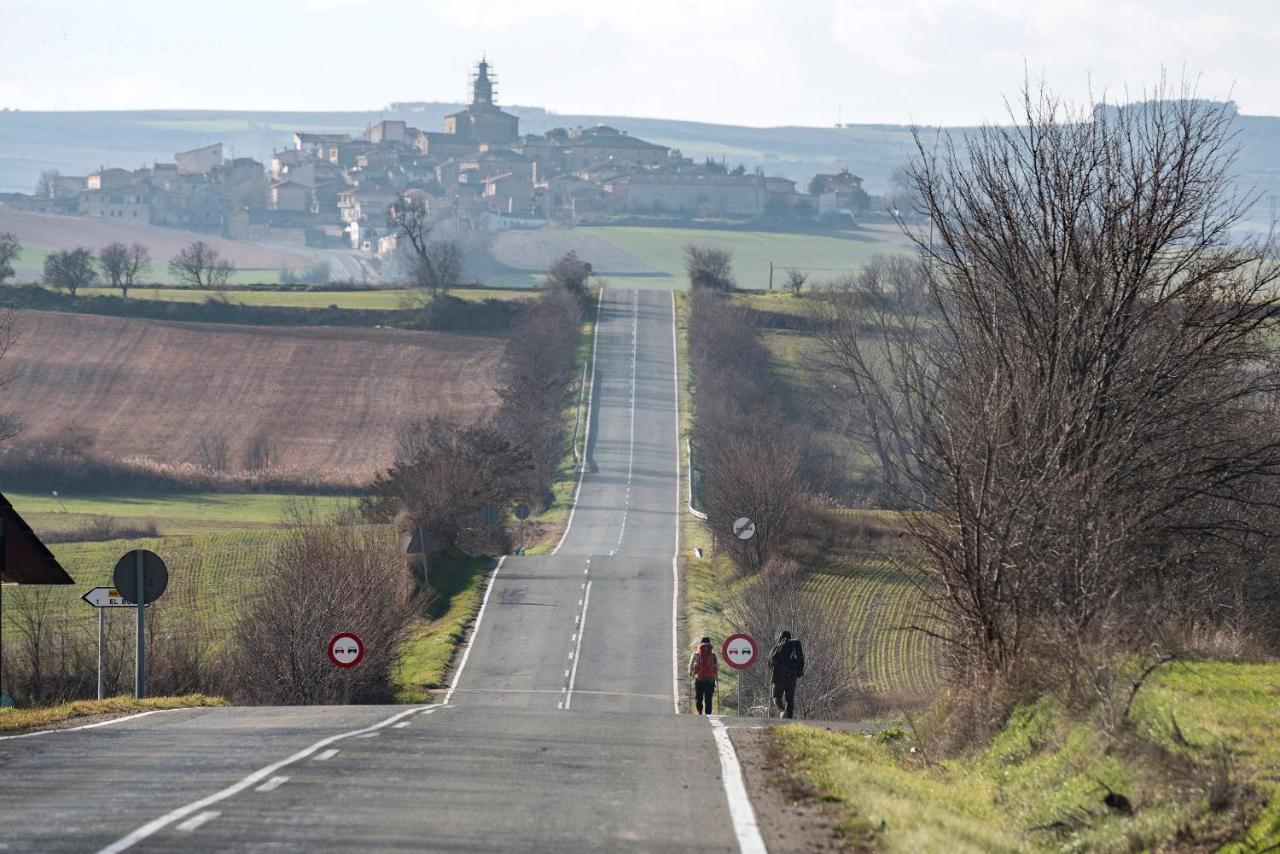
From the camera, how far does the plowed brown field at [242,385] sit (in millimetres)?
87125

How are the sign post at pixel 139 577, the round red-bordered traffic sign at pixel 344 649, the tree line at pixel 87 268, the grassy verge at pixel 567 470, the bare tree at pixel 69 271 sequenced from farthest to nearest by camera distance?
the tree line at pixel 87 268, the bare tree at pixel 69 271, the grassy verge at pixel 567 470, the round red-bordered traffic sign at pixel 344 649, the sign post at pixel 139 577

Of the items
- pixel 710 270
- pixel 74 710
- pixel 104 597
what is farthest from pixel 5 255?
pixel 74 710

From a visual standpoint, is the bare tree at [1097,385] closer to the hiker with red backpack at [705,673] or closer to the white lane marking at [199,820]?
the hiker with red backpack at [705,673]

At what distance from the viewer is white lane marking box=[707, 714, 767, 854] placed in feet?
32.2

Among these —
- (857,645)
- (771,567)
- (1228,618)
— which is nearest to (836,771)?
(1228,618)

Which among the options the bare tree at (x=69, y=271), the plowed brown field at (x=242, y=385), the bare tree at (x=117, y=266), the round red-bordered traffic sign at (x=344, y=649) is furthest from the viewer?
the bare tree at (x=117, y=266)

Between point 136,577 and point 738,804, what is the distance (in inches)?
473

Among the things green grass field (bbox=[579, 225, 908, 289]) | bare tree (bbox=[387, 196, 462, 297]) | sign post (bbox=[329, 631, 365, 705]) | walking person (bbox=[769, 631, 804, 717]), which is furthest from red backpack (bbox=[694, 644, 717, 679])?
green grass field (bbox=[579, 225, 908, 289])

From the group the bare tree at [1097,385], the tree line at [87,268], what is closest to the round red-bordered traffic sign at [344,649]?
the bare tree at [1097,385]

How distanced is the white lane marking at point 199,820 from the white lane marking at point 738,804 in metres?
3.12

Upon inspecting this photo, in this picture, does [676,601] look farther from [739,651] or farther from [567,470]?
[567,470]

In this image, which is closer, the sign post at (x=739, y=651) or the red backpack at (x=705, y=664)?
the red backpack at (x=705, y=664)

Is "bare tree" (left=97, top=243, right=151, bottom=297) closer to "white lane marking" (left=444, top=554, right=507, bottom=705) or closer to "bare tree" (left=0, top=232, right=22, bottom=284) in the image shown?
"bare tree" (left=0, top=232, right=22, bottom=284)

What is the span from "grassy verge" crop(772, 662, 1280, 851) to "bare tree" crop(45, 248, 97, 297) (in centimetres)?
11158
